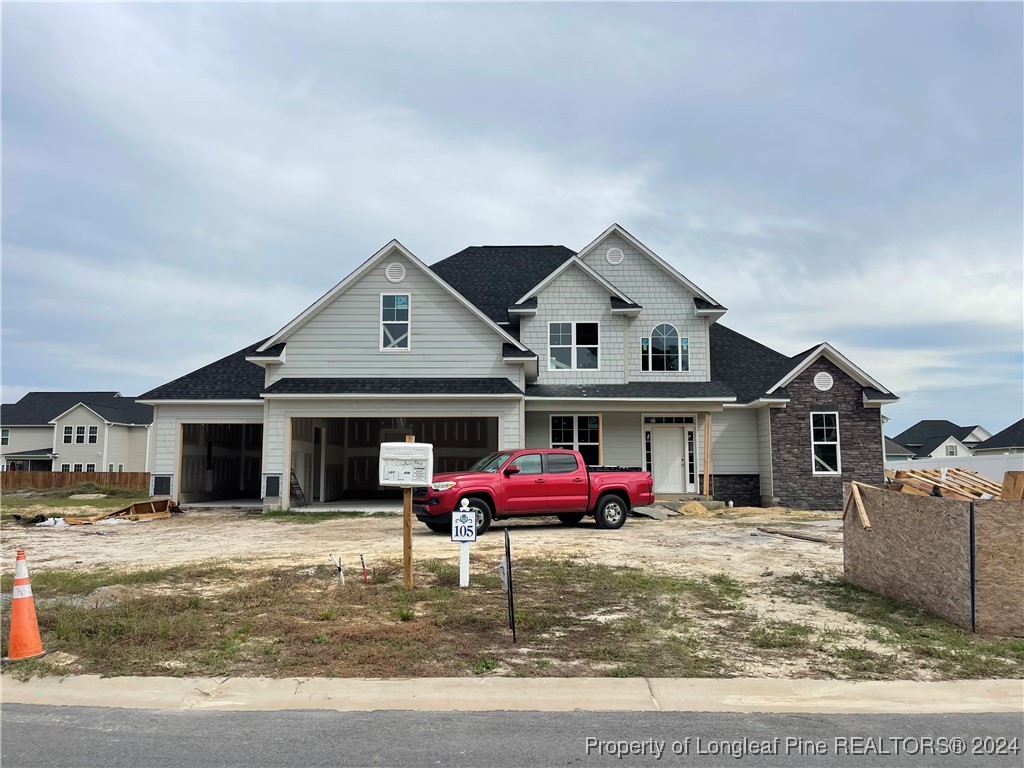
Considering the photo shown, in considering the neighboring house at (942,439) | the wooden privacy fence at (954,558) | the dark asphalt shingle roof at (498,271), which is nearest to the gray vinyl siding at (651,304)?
the dark asphalt shingle roof at (498,271)

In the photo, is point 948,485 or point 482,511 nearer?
point 948,485

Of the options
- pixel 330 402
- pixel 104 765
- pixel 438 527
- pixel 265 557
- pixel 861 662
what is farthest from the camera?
pixel 330 402

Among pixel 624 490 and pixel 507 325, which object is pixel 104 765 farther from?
pixel 507 325

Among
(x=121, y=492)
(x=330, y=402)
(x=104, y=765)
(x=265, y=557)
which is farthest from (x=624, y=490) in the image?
(x=121, y=492)

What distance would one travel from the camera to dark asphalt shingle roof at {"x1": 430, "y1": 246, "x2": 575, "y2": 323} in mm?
28203

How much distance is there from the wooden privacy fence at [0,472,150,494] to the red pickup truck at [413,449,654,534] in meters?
31.8

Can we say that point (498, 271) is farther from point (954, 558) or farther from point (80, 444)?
point (80, 444)

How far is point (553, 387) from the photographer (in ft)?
80.8

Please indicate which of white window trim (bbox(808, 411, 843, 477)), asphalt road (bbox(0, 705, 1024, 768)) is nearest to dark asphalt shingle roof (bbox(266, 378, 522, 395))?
white window trim (bbox(808, 411, 843, 477))

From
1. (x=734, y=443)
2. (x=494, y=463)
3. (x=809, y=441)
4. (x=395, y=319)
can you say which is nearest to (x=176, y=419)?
(x=395, y=319)

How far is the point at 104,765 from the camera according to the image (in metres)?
4.99

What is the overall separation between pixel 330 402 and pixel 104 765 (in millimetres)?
17342

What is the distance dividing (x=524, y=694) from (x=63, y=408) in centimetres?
6533

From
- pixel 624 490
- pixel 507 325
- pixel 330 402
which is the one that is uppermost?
pixel 507 325
